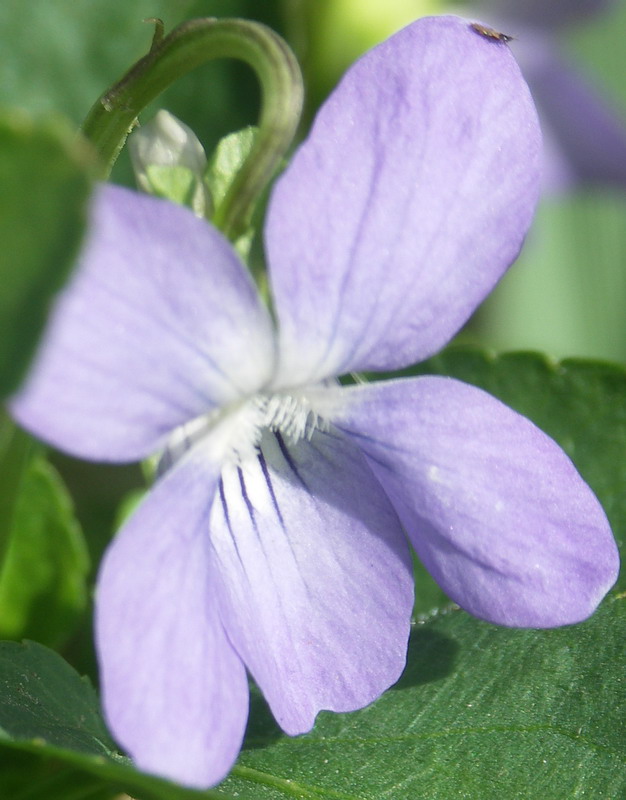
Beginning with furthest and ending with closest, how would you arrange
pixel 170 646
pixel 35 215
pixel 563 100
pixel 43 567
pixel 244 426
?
pixel 563 100
pixel 43 567
pixel 244 426
pixel 170 646
pixel 35 215

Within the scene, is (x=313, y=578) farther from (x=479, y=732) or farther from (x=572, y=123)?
(x=572, y=123)

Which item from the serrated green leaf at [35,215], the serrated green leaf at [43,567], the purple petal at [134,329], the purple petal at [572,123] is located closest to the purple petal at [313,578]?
the purple petal at [134,329]

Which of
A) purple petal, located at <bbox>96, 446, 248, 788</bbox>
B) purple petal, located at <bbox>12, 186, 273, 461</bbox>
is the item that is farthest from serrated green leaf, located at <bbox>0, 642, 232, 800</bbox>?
purple petal, located at <bbox>12, 186, 273, 461</bbox>

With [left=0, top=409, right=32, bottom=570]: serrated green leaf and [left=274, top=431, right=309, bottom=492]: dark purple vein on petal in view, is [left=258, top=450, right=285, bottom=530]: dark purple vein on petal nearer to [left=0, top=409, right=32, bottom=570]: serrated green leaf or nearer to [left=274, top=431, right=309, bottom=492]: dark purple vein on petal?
[left=274, top=431, right=309, bottom=492]: dark purple vein on petal

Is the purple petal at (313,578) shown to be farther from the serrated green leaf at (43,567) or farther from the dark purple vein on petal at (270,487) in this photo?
the serrated green leaf at (43,567)

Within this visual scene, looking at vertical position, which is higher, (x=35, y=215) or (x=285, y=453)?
(x=35, y=215)

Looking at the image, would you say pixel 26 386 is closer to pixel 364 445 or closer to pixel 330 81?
pixel 364 445

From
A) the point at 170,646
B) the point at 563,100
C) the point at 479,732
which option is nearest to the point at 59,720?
the point at 170,646
